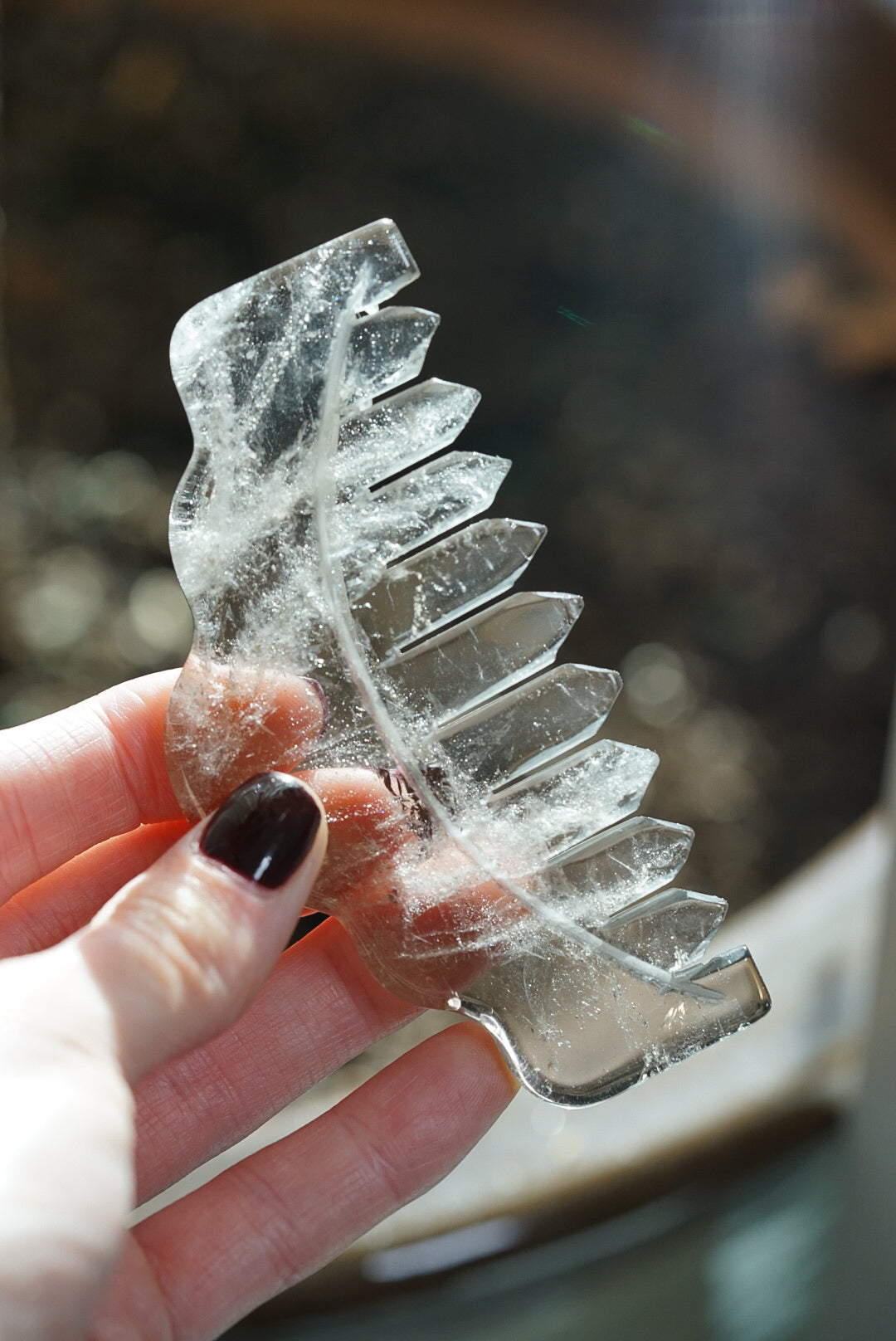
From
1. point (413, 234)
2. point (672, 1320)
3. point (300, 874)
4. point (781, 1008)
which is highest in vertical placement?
point (413, 234)

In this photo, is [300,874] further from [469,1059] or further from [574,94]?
[574,94]

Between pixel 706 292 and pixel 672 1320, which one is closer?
pixel 672 1320

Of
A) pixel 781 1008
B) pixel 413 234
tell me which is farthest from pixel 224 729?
pixel 413 234

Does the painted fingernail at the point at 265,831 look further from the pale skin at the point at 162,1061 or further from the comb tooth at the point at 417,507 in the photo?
the comb tooth at the point at 417,507

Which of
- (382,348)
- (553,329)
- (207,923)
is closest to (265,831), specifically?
(207,923)

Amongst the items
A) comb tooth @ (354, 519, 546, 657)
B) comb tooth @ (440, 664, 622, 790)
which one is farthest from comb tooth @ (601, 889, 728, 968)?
comb tooth @ (354, 519, 546, 657)
